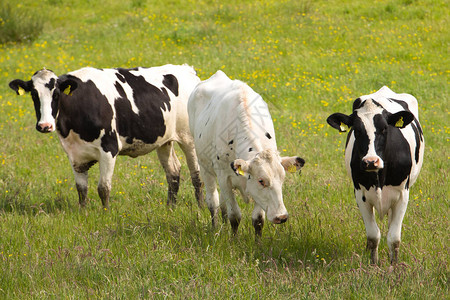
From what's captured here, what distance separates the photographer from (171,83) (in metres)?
9.30

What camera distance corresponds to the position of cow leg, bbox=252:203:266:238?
6184 mm

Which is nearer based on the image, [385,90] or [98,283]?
[98,283]

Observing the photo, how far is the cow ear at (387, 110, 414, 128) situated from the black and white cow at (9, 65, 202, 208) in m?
3.81

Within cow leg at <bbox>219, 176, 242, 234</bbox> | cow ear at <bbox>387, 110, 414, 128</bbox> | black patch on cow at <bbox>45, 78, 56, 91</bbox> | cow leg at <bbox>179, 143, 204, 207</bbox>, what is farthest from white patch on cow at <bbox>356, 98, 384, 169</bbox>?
black patch on cow at <bbox>45, 78, 56, 91</bbox>

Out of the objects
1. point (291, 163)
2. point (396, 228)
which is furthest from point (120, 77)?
point (396, 228)

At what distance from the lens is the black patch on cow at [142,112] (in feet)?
27.6

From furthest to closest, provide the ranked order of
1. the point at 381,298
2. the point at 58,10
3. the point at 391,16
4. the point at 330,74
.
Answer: the point at 58,10, the point at 391,16, the point at 330,74, the point at 381,298

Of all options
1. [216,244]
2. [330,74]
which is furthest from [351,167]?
[330,74]

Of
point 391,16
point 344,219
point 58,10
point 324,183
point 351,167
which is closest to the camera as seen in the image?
→ point 351,167

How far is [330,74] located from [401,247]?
10.2 metres

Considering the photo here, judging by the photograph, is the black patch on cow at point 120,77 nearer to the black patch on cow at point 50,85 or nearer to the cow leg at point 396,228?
the black patch on cow at point 50,85

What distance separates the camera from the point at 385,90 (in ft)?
22.6

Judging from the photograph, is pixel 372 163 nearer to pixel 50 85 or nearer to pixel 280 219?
pixel 280 219

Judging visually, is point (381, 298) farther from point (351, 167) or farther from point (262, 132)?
point (262, 132)
